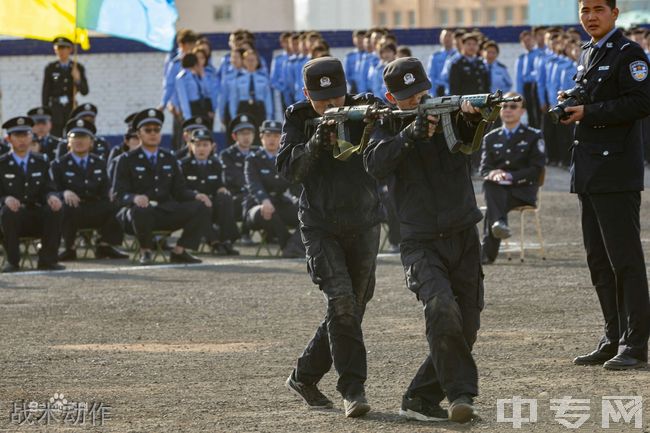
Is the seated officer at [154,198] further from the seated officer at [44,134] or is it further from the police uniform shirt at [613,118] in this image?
the police uniform shirt at [613,118]

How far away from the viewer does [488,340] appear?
35.7 feet

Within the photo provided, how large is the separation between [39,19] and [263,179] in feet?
10.4

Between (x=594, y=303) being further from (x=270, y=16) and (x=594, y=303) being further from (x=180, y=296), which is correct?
(x=270, y=16)

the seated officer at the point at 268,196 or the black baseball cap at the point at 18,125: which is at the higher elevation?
the black baseball cap at the point at 18,125

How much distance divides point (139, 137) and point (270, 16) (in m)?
53.4

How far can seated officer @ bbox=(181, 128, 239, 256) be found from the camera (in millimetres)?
18078

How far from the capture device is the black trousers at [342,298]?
849 cm

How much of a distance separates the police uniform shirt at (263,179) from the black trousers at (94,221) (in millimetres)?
1476

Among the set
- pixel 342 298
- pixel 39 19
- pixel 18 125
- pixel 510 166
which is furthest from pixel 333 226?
pixel 39 19

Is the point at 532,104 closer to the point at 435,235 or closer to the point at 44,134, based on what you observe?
the point at 44,134

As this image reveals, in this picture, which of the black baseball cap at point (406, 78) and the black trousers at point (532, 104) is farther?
the black trousers at point (532, 104)

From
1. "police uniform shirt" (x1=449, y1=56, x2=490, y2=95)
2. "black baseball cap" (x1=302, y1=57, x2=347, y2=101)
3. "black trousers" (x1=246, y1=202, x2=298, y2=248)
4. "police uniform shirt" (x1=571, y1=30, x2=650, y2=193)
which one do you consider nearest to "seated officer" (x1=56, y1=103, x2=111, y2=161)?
"black trousers" (x1=246, y1=202, x2=298, y2=248)

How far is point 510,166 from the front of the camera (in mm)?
16203

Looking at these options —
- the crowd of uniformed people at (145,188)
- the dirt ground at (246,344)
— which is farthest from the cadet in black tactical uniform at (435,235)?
the crowd of uniformed people at (145,188)
